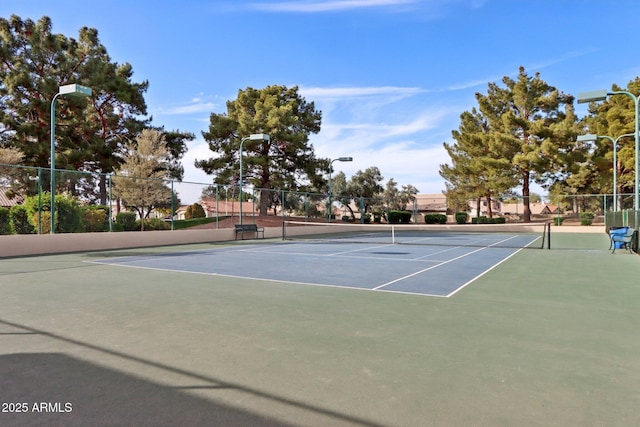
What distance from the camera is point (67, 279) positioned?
8.77 meters

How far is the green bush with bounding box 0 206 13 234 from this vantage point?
19625mm

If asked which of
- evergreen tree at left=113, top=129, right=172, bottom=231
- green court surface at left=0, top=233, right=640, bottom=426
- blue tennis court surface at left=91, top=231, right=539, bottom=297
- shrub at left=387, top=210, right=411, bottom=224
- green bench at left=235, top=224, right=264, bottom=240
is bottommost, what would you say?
blue tennis court surface at left=91, top=231, right=539, bottom=297

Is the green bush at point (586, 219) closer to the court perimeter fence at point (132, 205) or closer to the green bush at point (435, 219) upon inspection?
the court perimeter fence at point (132, 205)

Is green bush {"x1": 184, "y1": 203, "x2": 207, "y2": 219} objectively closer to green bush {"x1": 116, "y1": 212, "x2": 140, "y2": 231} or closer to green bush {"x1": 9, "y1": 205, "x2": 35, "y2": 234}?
green bush {"x1": 116, "y1": 212, "x2": 140, "y2": 231}

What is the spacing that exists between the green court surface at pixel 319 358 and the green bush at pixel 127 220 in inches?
739

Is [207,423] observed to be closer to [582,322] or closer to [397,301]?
[397,301]

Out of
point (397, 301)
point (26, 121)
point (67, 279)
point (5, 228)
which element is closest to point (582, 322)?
point (397, 301)

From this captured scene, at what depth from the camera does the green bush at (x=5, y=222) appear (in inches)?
773

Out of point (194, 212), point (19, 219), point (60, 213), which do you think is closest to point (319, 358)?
point (60, 213)

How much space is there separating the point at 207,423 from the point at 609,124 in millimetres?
47960

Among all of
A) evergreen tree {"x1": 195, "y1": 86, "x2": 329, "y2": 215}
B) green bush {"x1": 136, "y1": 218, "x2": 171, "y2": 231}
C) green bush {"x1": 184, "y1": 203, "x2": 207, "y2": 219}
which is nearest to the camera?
green bush {"x1": 136, "y1": 218, "x2": 171, "y2": 231}

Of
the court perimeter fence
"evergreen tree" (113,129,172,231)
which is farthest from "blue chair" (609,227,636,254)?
"evergreen tree" (113,129,172,231)

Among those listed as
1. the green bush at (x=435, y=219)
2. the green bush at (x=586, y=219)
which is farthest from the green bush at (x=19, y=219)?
the green bush at (x=586, y=219)

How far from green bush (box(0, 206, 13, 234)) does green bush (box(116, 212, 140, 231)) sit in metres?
5.15
